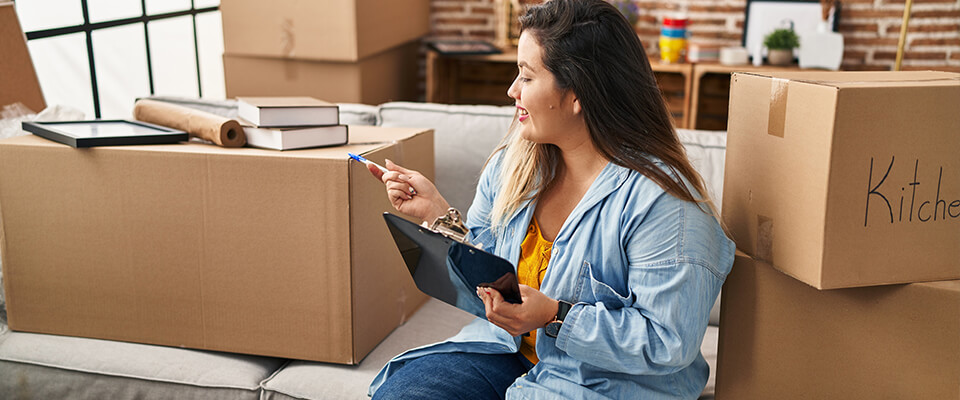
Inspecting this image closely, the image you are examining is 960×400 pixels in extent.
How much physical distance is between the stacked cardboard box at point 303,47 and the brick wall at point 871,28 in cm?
156

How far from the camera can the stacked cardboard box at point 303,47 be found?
8.13 feet

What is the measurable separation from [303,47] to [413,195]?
1.40 m

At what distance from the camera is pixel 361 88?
2.62 meters

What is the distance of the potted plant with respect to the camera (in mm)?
3225

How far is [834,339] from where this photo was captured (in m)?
1.11

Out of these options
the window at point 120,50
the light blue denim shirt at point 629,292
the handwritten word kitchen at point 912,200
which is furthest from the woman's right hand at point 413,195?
the window at point 120,50

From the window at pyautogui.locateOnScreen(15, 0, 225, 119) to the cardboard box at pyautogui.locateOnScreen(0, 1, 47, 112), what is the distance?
245 mm

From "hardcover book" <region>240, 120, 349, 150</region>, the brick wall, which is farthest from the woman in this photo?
the brick wall

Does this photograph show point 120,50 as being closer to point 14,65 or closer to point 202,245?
point 14,65

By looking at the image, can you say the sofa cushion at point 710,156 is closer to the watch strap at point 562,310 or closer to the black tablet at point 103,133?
the watch strap at point 562,310

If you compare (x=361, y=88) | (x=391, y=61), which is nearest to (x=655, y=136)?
(x=361, y=88)

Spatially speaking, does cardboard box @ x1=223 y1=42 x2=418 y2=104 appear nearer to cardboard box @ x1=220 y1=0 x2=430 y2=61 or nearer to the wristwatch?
cardboard box @ x1=220 y1=0 x2=430 y2=61

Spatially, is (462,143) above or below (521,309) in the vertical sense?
above

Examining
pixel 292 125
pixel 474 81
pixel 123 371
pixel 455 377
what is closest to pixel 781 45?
pixel 474 81
